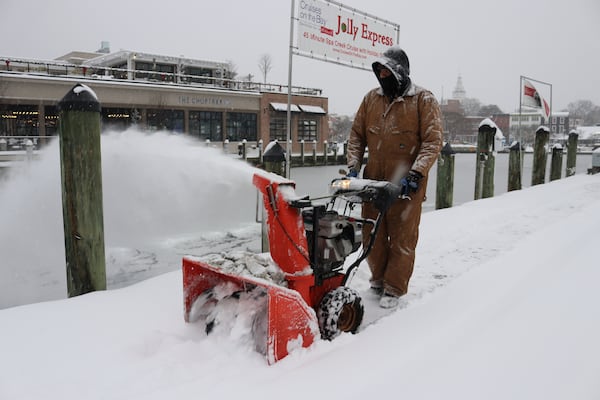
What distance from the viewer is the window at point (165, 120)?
30109mm

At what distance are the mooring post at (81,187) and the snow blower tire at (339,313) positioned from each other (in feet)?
6.04

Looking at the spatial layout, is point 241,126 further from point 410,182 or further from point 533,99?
point 410,182

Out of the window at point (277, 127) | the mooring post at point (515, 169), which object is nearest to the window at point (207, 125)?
the window at point (277, 127)

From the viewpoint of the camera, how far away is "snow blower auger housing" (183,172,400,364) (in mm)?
2439

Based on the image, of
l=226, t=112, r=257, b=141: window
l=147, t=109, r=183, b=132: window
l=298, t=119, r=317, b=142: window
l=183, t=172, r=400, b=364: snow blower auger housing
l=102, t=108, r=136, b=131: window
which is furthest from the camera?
l=298, t=119, r=317, b=142: window

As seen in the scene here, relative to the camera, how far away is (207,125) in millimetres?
33062

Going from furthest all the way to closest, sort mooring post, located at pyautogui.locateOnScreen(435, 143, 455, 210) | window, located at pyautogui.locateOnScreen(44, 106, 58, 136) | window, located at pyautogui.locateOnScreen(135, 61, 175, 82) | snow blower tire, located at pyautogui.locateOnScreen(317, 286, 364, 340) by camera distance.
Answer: window, located at pyautogui.locateOnScreen(135, 61, 175, 82) < window, located at pyautogui.locateOnScreen(44, 106, 58, 136) < mooring post, located at pyautogui.locateOnScreen(435, 143, 455, 210) < snow blower tire, located at pyautogui.locateOnScreen(317, 286, 364, 340)

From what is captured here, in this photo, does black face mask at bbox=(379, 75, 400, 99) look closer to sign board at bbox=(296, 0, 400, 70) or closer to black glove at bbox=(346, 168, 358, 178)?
black glove at bbox=(346, 168, 358, 178)

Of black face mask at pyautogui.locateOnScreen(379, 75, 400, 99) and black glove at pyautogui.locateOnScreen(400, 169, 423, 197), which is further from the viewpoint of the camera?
A: black face mask at pyautogui.locateOnScreen(379, 75, 400, 99)

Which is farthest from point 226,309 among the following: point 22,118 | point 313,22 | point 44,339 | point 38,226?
point 22,118

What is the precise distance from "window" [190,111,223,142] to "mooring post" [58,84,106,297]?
29812 mm

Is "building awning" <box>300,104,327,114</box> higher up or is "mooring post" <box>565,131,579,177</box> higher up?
"building awning" <box>300,104,327,114</box>

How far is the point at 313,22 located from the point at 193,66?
31.8m

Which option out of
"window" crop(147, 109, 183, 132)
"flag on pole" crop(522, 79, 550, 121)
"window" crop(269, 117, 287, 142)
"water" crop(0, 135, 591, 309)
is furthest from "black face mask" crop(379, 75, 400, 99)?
"window" crop(269, 117, 287, 142)
